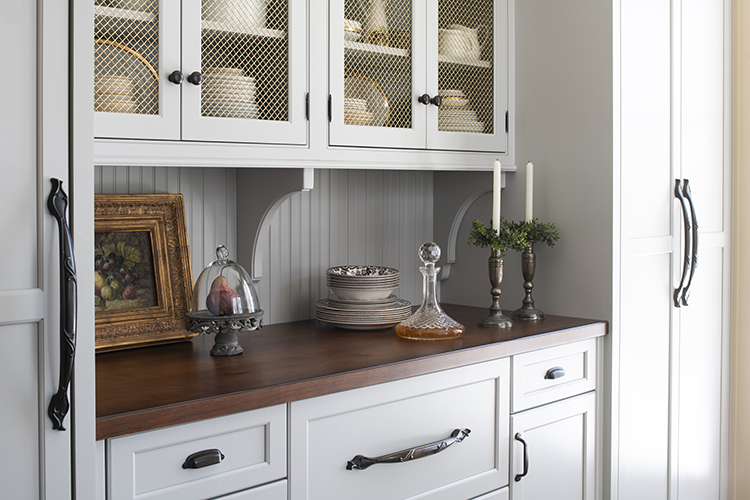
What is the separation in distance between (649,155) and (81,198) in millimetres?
1763

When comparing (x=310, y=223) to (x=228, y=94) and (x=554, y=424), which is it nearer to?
(x=228, y=94)

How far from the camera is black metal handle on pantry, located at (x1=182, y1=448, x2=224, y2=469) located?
1.14m

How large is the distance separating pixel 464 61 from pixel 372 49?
0.36m

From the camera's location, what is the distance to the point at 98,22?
1.33m

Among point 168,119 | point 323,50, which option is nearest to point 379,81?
point 323,50

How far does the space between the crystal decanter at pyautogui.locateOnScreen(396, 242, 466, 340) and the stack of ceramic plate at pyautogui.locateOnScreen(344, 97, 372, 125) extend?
39cm

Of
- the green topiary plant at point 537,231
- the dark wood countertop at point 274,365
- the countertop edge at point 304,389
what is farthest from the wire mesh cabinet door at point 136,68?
the green topiary plant at point 537,231

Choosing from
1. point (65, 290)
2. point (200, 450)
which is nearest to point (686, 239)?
point (200, 450)

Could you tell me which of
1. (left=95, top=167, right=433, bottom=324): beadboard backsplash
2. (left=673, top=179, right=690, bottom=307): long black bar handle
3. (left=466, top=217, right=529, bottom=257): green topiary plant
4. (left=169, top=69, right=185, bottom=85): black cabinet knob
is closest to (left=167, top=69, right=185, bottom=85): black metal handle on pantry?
(left=169, top=69, right=185, bottom=85): black cabinet knob

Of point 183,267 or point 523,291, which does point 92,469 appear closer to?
point 183,267

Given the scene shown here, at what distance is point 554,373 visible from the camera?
5.98 feet

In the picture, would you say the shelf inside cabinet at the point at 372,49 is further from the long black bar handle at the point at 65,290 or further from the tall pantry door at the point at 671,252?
the long black bar handle at the point at 65,290

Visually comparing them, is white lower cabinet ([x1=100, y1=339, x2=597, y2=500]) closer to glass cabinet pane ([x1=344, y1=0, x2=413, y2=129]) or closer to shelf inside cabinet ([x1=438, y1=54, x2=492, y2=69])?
glass cabinet pane ([x1=344, y1=0, x2=413, y2=129])

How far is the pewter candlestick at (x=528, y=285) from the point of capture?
202 centimetres
